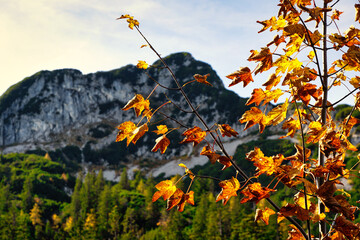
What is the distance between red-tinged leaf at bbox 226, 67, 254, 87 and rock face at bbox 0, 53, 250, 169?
4185 inches

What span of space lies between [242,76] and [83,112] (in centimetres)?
13129

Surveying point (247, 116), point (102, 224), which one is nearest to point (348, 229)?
point (247, 116)

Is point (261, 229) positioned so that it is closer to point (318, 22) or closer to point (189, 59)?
point (318, 22)

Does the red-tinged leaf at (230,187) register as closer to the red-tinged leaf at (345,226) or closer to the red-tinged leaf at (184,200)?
the red-tinged leaf at (184,200)

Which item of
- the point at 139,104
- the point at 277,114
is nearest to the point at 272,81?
the point at 277,114

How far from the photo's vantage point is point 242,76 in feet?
4.97

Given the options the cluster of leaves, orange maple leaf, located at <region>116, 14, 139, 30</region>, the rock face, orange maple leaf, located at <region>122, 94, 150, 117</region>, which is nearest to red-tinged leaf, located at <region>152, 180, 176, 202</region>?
the cluster of leaves

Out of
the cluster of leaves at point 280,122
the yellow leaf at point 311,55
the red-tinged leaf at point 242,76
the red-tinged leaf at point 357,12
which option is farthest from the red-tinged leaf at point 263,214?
the red-tinged leaf at point 357,12

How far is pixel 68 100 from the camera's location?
124 meters

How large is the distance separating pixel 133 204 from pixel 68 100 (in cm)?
9002

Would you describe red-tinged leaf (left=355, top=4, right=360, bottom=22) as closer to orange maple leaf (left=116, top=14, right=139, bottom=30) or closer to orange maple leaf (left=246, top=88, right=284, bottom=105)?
orange maple leaf (left=246, top=88, right=284, bottom=105)

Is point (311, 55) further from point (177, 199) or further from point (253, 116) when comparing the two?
point (177, 199)

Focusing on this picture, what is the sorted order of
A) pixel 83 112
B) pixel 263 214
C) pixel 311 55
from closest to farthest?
pixel 263 214
pixel 311 55
pixel 83 112

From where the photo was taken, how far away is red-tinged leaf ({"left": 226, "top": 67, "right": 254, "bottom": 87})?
4.93 feet
